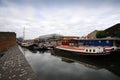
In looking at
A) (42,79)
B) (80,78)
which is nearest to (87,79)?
(80,78)

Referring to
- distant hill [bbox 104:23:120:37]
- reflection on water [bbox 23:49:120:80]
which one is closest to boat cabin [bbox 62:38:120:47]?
distant hill [bbox 104:23:120:37]

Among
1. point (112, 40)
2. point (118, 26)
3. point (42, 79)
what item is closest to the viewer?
point (42, 79)

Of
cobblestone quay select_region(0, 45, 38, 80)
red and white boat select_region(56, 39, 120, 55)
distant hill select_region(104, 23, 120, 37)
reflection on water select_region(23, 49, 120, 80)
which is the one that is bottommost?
reflection on water select_region(23, 49, 120, 80)

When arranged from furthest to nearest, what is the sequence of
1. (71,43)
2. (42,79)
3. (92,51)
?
(71,43) → (92,51) → (42,79)

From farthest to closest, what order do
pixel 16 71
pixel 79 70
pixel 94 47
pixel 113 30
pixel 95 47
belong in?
1. pixel 113 30
2. pixel 94 47
3. pixel 95 47
4. pixel 79 70
5. pixel 16 71

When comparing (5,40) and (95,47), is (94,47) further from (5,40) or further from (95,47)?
(5,40)

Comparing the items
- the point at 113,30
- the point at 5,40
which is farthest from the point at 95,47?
the point at 5,40

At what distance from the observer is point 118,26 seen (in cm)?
3275

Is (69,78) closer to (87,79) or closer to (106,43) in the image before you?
(87,79)

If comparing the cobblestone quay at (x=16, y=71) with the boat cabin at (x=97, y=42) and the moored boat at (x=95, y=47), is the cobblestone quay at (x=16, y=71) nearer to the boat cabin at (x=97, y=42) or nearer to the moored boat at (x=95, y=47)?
the moored boat at (x=95, y=47)

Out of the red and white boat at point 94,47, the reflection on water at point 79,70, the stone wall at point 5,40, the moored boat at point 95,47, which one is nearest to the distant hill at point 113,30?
the moored boat at point 95,47

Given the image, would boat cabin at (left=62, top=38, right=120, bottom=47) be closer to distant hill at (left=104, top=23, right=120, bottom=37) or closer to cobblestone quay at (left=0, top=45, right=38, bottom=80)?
distant hill at (left=104, top=23, right=120, bottom=37)

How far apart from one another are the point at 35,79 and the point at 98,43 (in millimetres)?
23522

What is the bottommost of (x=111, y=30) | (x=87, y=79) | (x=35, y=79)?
(x=87, y=79)
